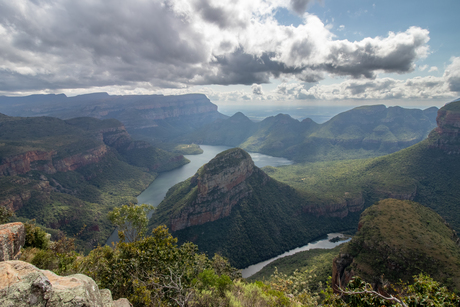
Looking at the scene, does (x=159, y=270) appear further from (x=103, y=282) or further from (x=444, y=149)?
(x=444, y=149)

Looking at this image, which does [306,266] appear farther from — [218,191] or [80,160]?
[80,160]

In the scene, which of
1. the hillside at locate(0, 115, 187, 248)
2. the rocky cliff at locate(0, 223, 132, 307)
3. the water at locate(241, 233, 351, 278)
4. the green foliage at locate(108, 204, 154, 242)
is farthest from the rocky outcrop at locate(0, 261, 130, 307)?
the water at locate(241, 233, 351, 278)

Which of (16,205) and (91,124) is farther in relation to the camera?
(91,124)

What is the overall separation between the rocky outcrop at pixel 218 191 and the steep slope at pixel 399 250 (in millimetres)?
45487

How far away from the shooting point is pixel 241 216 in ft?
253

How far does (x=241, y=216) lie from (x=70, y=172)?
9896 centimetres

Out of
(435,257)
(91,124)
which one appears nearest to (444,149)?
(435,257)

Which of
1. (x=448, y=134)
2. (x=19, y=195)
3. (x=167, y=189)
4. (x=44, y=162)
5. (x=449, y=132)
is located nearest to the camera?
(x=19, y=195)

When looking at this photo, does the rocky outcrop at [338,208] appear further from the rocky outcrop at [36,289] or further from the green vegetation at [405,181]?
the rocky outcrop at [36,289]

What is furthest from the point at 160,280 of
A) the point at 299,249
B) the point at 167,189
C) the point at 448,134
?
the point at 448,134

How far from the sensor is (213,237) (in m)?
69.2

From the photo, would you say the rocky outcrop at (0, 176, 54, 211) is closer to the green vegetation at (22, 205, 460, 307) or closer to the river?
the river

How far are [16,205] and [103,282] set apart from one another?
250ft

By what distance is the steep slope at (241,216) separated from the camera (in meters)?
68.7
